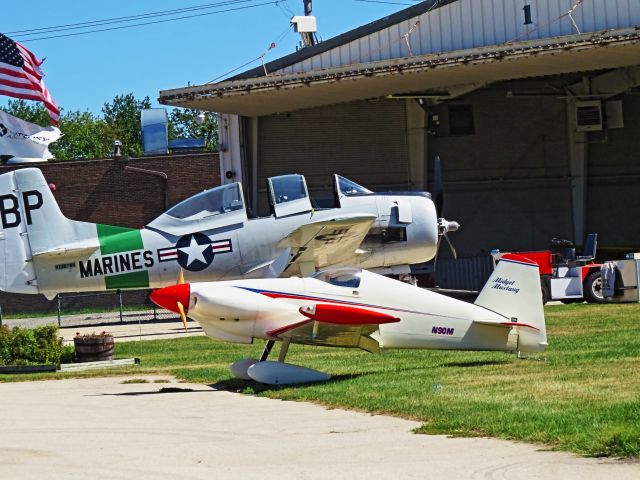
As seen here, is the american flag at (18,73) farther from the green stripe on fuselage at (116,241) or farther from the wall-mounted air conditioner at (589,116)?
the wall-mounted air conditioner at (589,116)

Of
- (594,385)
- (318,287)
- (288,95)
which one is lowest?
(594,385)

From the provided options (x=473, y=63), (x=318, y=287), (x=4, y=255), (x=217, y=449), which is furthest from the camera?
(x=473, y=63)

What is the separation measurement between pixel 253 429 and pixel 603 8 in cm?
→ 3037

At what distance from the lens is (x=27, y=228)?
85.1 feet

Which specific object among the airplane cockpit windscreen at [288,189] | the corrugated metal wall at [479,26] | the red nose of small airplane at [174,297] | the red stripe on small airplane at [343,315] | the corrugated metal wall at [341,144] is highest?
the corrugated metal wall at [479,26]

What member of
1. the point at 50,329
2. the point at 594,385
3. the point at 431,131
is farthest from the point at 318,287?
the point at 431,131

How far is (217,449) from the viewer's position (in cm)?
981

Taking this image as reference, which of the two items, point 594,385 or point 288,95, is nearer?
point 594,385

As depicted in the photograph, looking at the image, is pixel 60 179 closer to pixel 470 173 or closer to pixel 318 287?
pixel 470 173

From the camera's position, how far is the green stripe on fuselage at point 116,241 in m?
26.5

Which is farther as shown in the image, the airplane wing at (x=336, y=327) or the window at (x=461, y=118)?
the window at (x=461, y=118)

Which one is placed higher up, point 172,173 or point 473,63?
point 473,63

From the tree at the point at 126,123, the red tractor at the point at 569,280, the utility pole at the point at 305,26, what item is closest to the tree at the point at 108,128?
the tree at the point at 126,123

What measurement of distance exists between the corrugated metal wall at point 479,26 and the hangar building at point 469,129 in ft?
0.16
